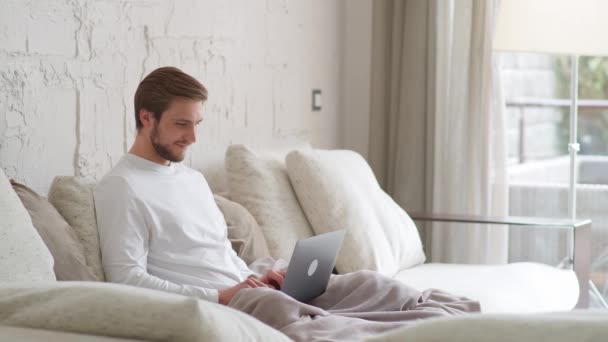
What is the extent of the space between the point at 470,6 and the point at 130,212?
8.56 ft

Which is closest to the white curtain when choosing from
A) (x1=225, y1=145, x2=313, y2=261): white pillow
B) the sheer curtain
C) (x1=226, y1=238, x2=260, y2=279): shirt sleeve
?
the sheer curtain

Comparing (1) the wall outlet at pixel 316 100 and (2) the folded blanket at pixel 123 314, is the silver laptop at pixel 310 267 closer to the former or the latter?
(2) the folded blanket at pixel 123 314

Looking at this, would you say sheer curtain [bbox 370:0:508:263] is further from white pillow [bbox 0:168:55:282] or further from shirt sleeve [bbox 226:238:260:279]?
white pillow [bbox 0:168:55:282]

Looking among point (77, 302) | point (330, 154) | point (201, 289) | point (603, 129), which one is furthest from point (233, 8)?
point (603, 129)

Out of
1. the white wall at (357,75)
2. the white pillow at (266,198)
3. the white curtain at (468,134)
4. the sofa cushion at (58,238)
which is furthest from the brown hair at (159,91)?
the white wall at (357,75)

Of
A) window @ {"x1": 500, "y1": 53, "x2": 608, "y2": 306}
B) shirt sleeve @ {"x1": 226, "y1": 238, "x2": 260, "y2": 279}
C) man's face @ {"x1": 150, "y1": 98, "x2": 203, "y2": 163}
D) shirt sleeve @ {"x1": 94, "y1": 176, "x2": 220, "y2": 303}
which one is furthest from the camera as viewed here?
window @ {"x1": 500, "y1": 53, "x2": 608, "y2": 306}

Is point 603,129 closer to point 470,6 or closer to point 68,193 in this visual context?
point 470,6

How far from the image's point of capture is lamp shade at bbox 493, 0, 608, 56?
12.8ft

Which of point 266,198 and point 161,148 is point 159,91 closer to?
point 161,148

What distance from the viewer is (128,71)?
3.05 metres

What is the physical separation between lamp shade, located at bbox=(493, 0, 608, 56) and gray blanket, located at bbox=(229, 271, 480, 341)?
160cm

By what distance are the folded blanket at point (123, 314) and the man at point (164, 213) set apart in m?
0.95

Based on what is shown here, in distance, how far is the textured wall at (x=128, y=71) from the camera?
2.62 m

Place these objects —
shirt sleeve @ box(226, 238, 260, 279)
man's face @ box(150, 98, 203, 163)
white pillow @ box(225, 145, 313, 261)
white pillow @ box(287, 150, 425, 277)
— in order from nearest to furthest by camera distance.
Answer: man's face @ box(150, 98, 203, 163)
shirt sleeve @ box(226, 238, 260, 279)
white pillow @ box(225, 145, 313, 261)
white pillow @ box(287, 150, 425, 277)
